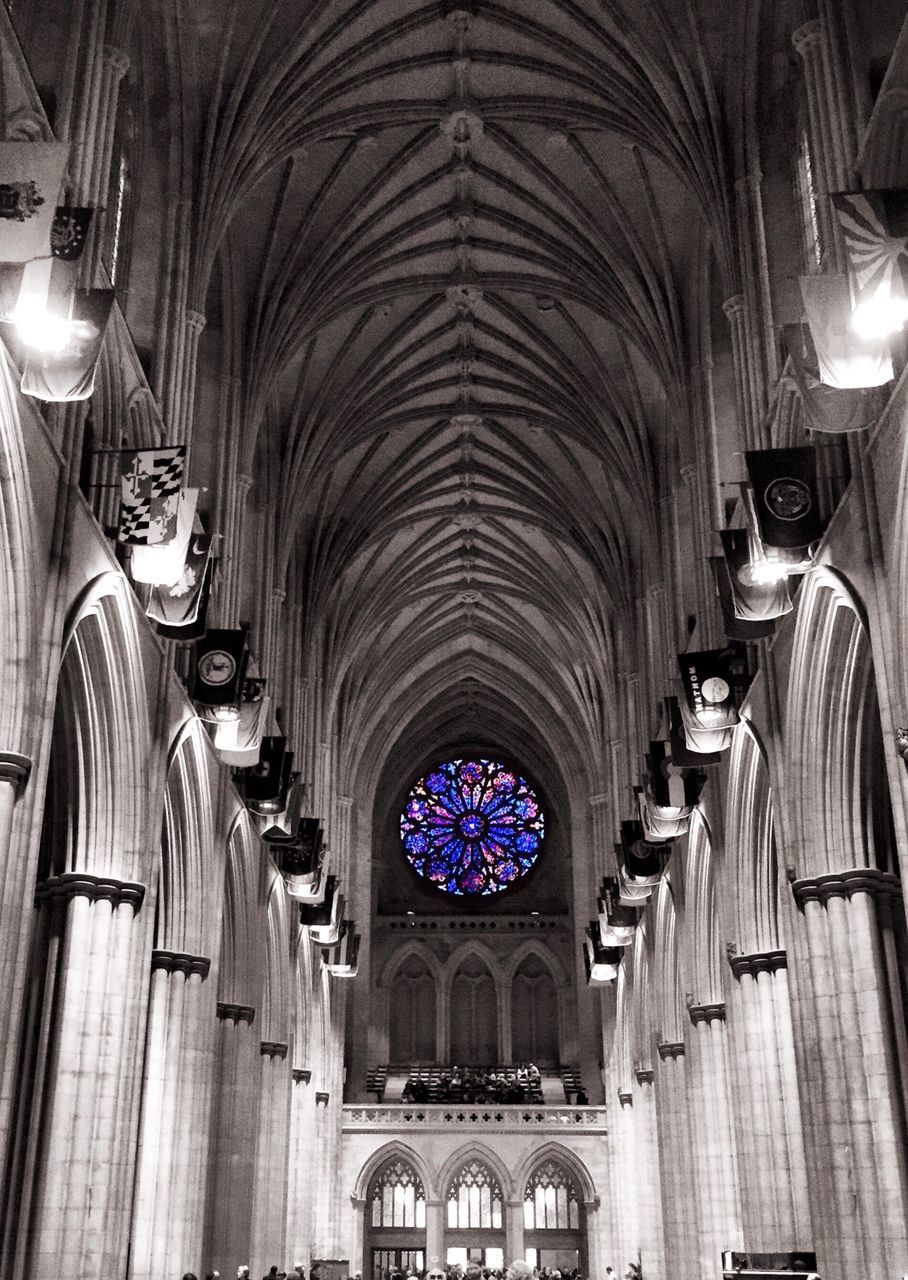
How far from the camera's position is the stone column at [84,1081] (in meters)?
14.6

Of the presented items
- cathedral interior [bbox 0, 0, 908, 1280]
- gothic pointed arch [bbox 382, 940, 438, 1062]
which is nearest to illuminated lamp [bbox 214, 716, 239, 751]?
cathedral interior [bbox 0, 0, 908, 1280]

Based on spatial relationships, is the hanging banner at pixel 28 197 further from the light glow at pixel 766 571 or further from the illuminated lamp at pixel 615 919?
the illuminated lamp at pixel 615 919

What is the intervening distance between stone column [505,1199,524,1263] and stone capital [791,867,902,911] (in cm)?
2530

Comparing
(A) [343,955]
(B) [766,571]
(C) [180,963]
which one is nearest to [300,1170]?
(A) [343,955]

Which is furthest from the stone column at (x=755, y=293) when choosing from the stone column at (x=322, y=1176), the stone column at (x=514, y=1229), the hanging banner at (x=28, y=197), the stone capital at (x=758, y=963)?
the stone column at (x=514, y=1229)

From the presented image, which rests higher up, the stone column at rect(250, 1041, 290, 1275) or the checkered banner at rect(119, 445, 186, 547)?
the checkered banner at rect(119, 445, 186, 547)

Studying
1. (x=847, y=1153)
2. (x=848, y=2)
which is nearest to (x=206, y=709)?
(x=847, y=1153)

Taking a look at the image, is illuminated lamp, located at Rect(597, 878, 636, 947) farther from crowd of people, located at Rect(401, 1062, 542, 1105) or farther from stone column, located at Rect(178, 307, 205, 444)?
stone column, located at Rect(178, 307, 205, 444)

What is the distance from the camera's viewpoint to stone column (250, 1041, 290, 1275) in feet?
88.2

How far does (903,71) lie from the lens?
12609mm

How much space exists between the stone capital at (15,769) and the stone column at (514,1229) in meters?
29.7

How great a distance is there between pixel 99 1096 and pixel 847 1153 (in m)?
8.05

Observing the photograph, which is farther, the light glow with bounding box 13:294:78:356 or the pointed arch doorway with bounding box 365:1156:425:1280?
the pointed arch doorway with bounding box 365:1156:425:1280

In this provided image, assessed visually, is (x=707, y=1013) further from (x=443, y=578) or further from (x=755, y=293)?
(x=443, y=578)
